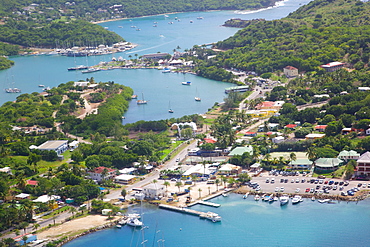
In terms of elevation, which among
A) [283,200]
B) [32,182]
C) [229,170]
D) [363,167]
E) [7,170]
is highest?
[7,170]

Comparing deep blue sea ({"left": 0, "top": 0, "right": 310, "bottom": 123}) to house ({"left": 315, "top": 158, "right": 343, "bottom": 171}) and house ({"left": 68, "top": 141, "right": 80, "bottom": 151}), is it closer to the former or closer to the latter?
house ({"left": 68, "top": 141, "right": 80, "bottom": 151})

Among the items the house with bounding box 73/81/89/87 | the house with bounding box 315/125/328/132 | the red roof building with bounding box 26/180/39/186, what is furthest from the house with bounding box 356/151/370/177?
the house with bounding box 73/81/89/87

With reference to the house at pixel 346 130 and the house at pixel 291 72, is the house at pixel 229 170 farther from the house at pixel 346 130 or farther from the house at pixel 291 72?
the house at pixel 291 72

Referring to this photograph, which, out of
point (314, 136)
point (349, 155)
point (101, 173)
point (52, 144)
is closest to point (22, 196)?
point (101, 173)

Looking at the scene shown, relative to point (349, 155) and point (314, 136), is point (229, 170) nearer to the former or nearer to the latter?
point (349, 155)

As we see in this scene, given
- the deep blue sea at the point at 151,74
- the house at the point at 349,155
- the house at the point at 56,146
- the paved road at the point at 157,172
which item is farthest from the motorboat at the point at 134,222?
the deep blue sea at the point at 151,74

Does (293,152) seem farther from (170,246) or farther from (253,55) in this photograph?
(253,55)
